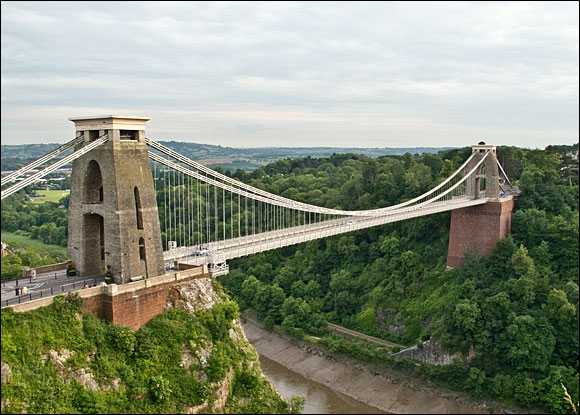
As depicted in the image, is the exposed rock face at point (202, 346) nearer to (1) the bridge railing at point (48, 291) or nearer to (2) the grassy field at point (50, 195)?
(1) the bridge railing at point (48, 291)

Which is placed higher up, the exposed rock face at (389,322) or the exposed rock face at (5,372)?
the exposed rock face at (5,372)

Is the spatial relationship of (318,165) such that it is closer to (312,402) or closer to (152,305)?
(312,402)

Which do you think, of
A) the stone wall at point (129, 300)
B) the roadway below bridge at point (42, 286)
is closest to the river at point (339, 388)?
the stone wall at point (129, 300)

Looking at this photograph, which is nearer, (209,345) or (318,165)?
(209,345)

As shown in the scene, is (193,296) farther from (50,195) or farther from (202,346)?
(50,195)

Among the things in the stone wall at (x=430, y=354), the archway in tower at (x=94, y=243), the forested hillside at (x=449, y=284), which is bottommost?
the stone wall at (x=430, y=354)

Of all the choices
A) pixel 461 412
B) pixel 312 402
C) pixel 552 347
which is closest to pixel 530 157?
pixel 552 347
